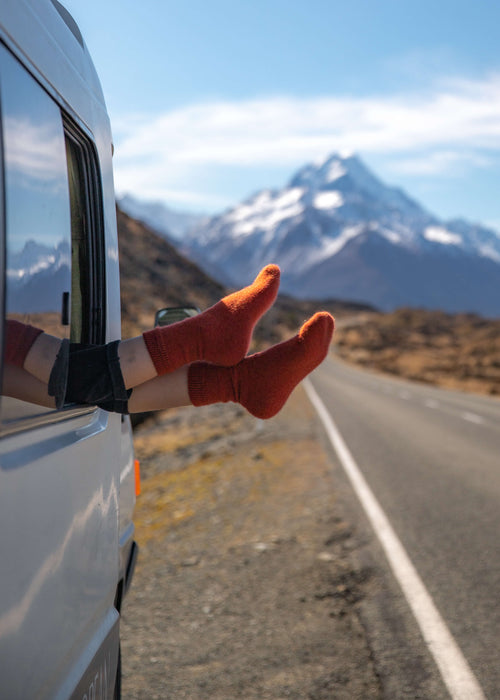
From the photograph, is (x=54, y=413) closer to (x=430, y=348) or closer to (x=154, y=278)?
(x=154, y=278)

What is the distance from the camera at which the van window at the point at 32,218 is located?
1451 millimetres

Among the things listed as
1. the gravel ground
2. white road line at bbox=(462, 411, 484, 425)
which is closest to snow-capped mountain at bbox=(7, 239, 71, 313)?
the gravel ground

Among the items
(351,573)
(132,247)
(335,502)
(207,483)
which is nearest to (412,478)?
(335,502)

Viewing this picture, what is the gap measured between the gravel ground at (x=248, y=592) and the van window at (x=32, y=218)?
87.6 inches

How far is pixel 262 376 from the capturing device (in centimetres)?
226

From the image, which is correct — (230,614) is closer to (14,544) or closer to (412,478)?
(14,544)

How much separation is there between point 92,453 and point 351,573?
3366 mm

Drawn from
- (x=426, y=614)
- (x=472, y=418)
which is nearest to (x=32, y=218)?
(x=426, y=614)

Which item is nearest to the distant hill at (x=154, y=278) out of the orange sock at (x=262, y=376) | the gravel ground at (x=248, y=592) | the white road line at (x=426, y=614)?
the gravel ground at (x=248, y=592)

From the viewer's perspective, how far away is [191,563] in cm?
553

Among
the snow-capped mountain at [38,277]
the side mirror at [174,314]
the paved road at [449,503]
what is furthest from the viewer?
the paved road at [449,503]

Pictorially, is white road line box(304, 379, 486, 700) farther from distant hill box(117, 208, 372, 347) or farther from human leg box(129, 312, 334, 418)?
distant hill box(117, 208, 372, 347)

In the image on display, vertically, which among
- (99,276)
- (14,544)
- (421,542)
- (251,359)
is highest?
(99,276)

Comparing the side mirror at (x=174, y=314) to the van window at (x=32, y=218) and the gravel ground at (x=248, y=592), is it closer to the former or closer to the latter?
the van window at (x=32, y=218)
